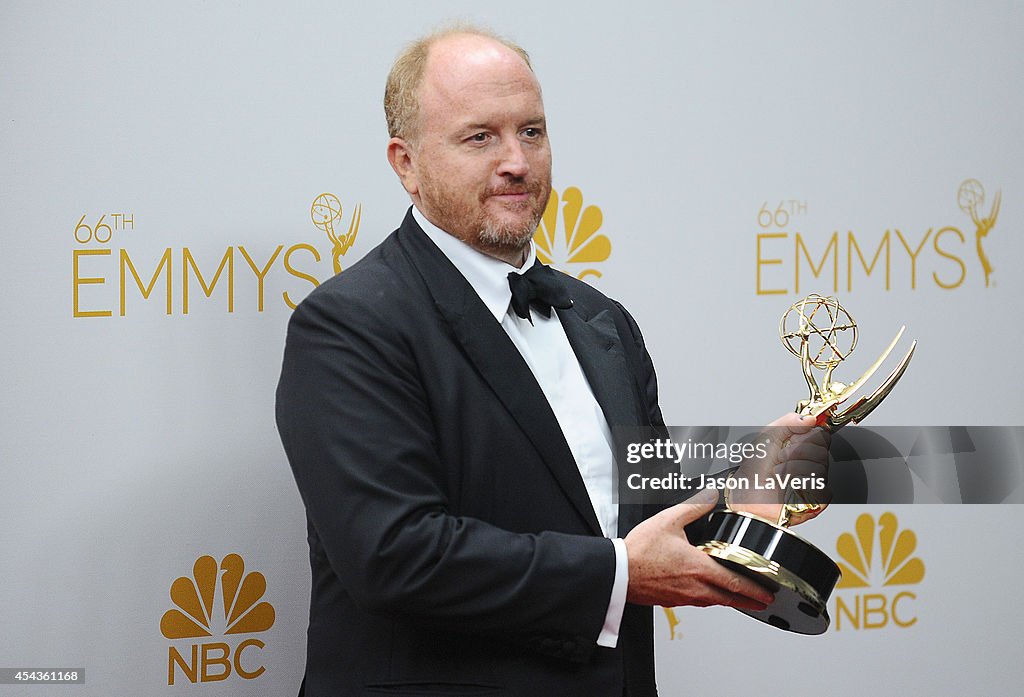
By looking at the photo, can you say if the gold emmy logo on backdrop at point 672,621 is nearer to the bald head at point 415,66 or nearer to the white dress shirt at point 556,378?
the white dress shirt at point 556,378

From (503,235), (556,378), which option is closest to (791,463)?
(556,378)

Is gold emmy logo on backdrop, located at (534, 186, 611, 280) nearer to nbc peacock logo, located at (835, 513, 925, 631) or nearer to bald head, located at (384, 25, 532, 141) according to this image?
bald head, located at (384, 25, 532, 141)

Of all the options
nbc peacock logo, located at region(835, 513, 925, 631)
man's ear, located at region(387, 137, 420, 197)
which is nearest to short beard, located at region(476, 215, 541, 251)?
man's ear, located at region(387, 137, 420, 197)

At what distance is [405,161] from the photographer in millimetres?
1336

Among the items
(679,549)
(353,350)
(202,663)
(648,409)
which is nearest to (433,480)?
(353,350)

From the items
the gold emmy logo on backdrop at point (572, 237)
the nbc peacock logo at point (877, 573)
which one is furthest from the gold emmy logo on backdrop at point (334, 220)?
the nbc peacock logo at point (877, 573)

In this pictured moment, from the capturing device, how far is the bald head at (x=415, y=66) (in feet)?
4.25

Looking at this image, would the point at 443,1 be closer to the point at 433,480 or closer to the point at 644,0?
the point at 644,0

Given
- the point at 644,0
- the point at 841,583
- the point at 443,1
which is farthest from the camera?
the point at 841,583

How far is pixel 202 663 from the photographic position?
164 centimetres

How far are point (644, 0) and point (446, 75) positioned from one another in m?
0.68

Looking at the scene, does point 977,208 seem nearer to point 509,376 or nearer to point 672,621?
point 672,621

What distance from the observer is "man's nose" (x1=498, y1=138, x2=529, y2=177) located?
125 cm

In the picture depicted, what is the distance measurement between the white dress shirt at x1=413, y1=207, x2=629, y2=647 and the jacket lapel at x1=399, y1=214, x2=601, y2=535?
0.03m
